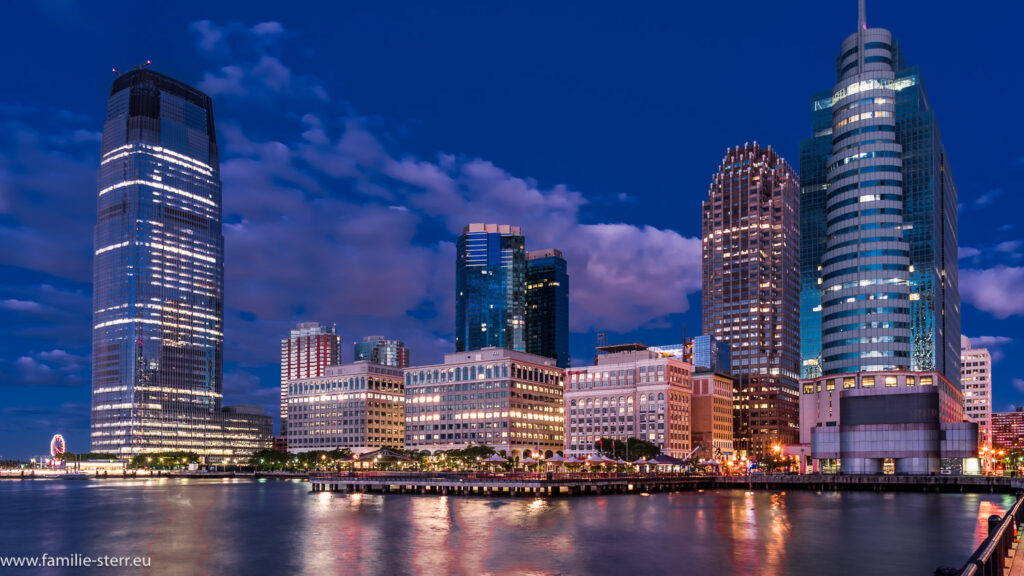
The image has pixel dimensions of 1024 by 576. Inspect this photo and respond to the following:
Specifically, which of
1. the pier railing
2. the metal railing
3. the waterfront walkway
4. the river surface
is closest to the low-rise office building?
the waterfront walkway

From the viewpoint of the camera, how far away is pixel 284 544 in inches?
3182

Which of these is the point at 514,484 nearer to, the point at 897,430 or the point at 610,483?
the point at 610,483

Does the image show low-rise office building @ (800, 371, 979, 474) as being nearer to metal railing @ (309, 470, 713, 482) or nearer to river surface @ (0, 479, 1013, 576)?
metal railing @ (309, 470, 713, 482)

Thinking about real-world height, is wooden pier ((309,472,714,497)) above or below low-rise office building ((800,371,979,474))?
below

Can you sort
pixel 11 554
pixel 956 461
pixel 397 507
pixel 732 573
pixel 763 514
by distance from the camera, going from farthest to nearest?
1. pixel 956 461
2. pixel 397 507
3. pixel 763 514
4. pixel 11 554
5. pixel 732 573

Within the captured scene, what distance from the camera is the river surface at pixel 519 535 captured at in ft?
216

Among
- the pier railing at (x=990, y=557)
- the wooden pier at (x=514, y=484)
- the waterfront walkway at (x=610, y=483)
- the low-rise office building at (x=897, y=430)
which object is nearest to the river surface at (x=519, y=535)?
the wooden pier at (x=514, y=484)

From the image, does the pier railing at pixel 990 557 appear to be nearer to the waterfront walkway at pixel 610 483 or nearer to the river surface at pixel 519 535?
the river surface at pixel 519 535

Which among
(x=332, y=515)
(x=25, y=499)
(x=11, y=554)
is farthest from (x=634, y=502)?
(x=25, y=499)

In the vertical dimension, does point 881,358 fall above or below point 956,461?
above

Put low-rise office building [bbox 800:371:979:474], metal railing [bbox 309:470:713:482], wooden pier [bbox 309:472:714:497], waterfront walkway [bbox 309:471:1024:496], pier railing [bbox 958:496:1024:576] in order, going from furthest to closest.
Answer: low-rise office building [bbox 800:371:979:474] < metal railing [bbox 309:470:713:482] < waterfront walkway [bbox 309:471:1024:496] < wooden pier [bbox 309:472:714:497] < pier railing [bbox 958:496:1024:576]

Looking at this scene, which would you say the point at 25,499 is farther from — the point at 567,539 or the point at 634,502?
the point at 567,539

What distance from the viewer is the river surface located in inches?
2586

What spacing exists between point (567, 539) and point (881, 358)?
462ft
